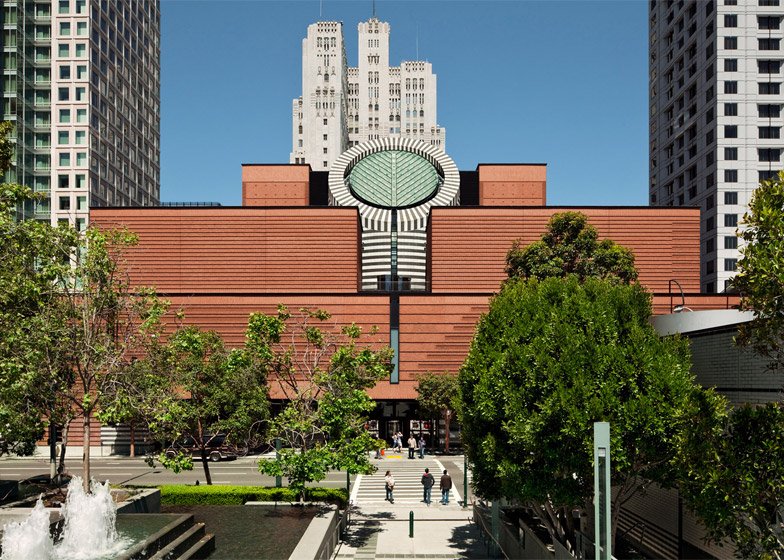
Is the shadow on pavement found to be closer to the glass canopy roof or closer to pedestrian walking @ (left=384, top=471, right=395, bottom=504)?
pedestrian walking @ (left=384, top=471, right=395, bottom=504)

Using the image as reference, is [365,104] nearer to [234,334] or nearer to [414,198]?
[414,198]

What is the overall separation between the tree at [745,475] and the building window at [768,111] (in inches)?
3225

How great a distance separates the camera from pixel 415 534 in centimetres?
2736

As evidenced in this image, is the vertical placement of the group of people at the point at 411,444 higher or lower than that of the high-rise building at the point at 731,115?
lower

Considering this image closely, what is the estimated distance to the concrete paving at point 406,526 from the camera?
24.6 m

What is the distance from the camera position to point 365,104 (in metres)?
190

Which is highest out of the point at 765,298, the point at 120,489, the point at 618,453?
the point at 765,298

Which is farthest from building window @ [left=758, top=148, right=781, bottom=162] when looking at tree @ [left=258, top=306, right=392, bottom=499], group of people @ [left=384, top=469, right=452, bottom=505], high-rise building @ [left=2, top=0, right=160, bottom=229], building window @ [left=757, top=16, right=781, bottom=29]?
high-rise building @ [left=2, top=0, right=160, bottom=229]

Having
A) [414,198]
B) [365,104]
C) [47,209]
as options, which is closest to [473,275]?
[414,198]

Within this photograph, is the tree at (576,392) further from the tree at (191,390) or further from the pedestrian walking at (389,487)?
the pedestrian walking at (389,487)

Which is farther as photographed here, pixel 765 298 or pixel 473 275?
pixel 473 275

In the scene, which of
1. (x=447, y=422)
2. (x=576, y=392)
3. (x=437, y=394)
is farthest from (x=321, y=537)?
(x=447, y=422)

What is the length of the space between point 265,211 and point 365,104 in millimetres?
137054

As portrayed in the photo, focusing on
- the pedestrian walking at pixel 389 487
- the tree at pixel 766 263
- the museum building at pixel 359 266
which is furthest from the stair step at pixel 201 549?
the museum building at pixel 359 266
